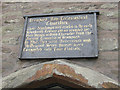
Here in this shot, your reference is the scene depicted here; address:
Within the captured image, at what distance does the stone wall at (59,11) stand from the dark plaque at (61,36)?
86mm

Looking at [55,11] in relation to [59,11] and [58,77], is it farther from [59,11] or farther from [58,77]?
[58,77]

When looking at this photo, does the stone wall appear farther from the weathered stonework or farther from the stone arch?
the stone arch

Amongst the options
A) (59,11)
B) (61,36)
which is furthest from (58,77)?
(59,11)

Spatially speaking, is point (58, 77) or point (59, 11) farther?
point (59, 11)

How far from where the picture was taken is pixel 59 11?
2.48 m

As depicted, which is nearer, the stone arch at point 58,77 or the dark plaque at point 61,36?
the stone arch at point 58,77

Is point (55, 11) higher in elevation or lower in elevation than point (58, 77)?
higher

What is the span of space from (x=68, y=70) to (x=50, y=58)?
0.97 ft

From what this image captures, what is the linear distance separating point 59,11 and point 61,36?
458mm

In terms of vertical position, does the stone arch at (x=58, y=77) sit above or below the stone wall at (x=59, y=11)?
below

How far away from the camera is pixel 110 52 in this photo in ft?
6.72

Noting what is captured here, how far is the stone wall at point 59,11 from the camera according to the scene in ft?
6.55

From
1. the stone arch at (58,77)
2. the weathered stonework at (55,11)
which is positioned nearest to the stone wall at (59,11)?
the weathered stonework at (55,11)

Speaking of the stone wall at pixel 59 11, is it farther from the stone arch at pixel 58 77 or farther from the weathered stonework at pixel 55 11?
the stone arch at pixel 58 77
